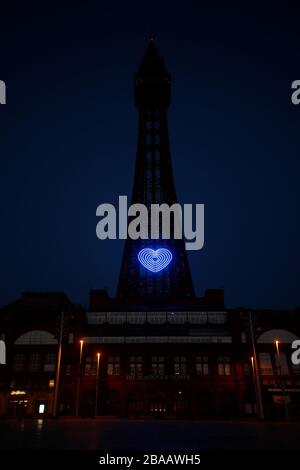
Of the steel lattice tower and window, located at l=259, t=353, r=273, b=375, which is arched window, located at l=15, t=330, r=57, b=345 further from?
window, located at l=259, t=353, r=273, b=375

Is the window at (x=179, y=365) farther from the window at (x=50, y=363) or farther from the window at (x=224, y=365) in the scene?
the window at (x=50, y=363)

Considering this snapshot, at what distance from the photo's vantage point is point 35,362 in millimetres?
54688

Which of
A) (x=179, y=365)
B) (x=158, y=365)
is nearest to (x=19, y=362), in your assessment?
(x=158, y=365)

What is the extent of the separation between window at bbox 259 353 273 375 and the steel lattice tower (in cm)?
2701

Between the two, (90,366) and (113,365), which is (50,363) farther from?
(113,365)

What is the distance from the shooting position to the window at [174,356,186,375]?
54.1 meters

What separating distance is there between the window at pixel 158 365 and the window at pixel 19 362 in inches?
660

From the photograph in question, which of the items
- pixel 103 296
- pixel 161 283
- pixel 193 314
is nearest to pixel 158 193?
pixel 161 283

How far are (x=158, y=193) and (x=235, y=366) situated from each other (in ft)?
170

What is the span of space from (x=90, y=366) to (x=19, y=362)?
9.38 m

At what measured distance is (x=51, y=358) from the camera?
5456cm
